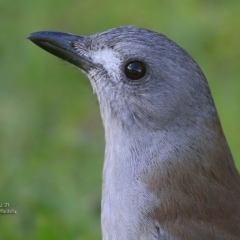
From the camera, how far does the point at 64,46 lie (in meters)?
5.16

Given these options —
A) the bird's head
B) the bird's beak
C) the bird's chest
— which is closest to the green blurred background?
the bird's beak

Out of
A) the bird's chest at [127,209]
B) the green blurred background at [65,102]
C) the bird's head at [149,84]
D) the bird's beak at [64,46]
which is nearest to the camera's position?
the bird's chest at [127,209]

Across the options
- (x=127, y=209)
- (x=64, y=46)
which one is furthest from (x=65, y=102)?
(x=127, y=209)

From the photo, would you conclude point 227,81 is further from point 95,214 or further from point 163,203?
point 163,203

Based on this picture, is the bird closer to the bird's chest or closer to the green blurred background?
the bird's chest

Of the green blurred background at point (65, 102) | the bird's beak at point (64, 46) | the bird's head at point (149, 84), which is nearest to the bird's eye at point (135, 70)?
the bird's head at point (149, 84)

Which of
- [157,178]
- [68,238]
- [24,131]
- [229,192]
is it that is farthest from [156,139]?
[24,131]

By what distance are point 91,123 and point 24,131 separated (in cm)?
84

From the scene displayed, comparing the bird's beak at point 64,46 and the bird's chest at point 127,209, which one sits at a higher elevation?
the bird's beak at point 64,46

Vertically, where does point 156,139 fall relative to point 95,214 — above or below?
above

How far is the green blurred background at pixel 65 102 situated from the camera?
19.6 ft

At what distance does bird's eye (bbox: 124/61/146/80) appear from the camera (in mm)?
4816

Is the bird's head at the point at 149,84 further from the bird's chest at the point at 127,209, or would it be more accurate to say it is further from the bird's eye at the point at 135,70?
the bird's chest at the point at 127,209

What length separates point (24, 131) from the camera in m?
7.18
